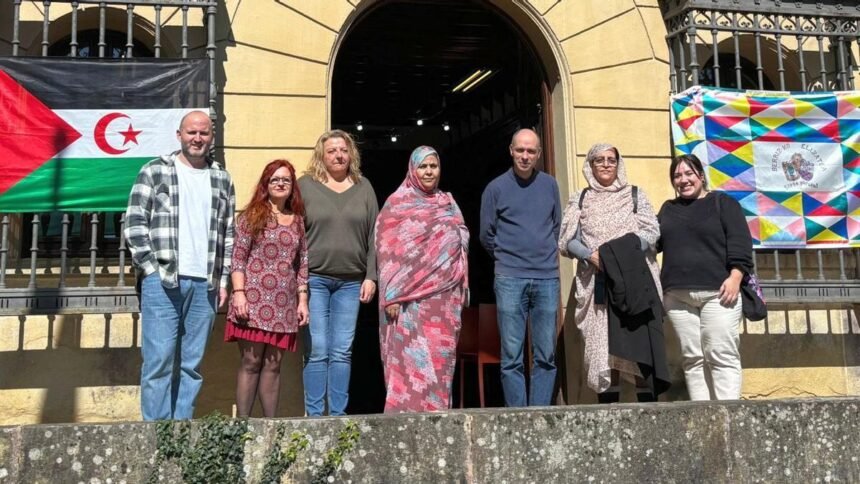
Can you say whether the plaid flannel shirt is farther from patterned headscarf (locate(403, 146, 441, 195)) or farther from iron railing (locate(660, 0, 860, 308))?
iron railing (locate(660, 0, 860, 308))

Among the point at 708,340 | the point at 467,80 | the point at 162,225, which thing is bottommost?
the point at 708,340

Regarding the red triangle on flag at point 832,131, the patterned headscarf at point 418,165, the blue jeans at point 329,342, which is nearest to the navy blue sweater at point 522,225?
the patterned headscarf at point 418,165

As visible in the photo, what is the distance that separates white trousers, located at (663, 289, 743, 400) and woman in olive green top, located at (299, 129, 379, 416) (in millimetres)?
2031

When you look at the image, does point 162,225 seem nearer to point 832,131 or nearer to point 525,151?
point 525,151

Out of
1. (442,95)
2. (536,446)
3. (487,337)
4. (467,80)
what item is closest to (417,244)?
(536,446)

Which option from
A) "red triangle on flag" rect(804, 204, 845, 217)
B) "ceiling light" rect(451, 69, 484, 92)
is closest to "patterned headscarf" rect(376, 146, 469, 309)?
"red triangle on flag" rect(804, 204, 845, 217)

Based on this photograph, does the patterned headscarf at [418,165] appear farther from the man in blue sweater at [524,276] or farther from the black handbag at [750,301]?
the black handbag at [750,301]

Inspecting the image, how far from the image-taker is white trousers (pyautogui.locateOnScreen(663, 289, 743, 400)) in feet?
18.3

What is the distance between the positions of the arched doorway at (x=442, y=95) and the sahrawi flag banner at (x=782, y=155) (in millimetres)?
1309

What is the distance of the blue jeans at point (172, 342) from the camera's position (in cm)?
481

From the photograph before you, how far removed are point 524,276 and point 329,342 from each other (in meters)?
1.35

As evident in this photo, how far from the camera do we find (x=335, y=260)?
5.44 meters

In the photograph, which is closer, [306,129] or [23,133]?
[23,133]

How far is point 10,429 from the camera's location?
332cm
